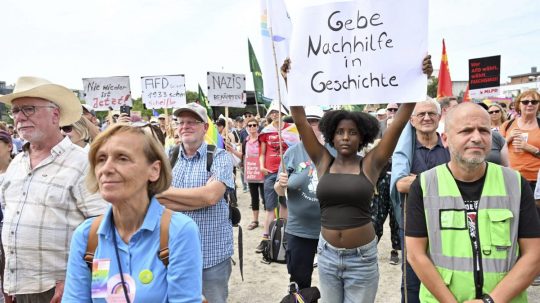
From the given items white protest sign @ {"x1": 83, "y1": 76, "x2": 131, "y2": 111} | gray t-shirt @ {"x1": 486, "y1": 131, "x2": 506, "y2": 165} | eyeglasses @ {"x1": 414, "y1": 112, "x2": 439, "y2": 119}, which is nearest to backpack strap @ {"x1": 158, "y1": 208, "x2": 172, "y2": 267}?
eyeglasses @ {"x1": 414, "y1": 112, "x2": 439, "y2": 119}

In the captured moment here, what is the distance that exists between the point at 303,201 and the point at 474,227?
1755 millimetres

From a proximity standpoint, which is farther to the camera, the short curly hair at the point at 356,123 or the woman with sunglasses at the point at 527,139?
the woman with sunglasses at the point at 527,139

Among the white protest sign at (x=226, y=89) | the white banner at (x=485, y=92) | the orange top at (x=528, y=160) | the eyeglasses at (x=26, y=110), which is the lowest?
the orange top at (x=528, y=160)

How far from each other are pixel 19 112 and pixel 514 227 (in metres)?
3.01

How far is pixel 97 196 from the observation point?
2.57 meters

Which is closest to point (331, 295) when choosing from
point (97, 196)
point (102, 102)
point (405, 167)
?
point (405, 167)

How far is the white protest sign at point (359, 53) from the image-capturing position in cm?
271

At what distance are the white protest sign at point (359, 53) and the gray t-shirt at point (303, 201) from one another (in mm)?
871

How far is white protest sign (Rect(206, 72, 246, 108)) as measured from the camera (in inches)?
310

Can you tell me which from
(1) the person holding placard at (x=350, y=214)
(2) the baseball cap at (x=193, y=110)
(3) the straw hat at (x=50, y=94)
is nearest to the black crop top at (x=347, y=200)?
(1) the person holding placard at (x=350, y=214)

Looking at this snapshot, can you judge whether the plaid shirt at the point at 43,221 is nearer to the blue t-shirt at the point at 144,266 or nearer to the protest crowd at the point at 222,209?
the protest crowd at the point at 222,209

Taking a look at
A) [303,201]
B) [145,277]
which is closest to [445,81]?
[303,201]

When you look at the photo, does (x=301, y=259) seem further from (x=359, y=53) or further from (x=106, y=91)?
(x=106, y=91)

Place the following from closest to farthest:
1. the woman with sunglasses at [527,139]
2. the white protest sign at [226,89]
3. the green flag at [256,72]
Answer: the woman with sunglasses at [527,139] < the green flag at [256,72] < the white protest sign at [226,89]
